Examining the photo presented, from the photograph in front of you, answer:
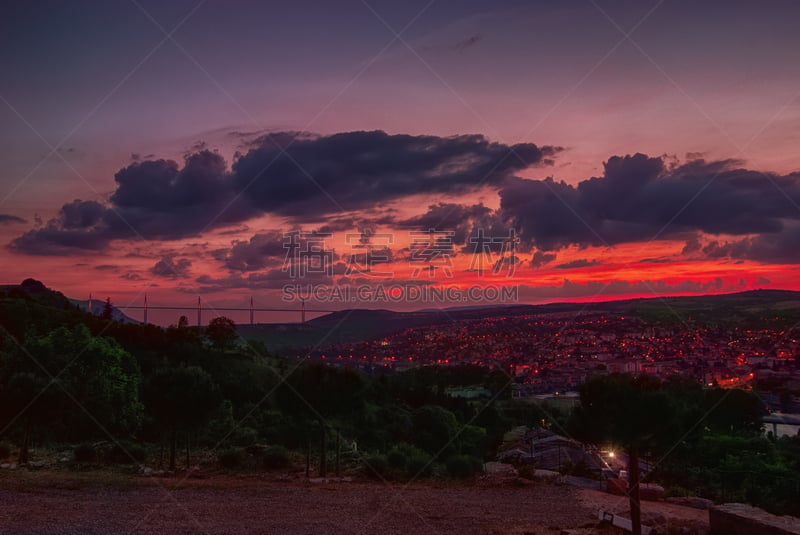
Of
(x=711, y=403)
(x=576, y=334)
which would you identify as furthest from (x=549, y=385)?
(x=711, y=403)

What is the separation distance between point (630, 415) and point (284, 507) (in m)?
6.48

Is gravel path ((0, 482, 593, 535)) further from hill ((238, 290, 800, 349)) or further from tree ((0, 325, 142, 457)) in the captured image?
hill ((238, 290, 800, 349))

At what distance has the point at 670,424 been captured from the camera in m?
9.47

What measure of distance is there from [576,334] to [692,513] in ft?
163

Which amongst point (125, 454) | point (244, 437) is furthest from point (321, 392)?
point (244, 437)

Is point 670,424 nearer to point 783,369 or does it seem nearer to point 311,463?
point 311,463

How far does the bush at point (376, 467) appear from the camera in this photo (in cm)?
1678

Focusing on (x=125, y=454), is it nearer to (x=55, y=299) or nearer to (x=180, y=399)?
(x=180, y=399)

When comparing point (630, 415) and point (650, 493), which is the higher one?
point (630, 415)

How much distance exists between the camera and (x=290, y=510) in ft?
37.3

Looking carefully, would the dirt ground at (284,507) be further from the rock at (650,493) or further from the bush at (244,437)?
the bush at (244,437)

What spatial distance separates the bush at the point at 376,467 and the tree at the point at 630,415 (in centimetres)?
820

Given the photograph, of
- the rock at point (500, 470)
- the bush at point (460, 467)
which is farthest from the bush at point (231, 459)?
the rock at point (500, 470)

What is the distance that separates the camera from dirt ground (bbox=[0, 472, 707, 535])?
32.3 feet
